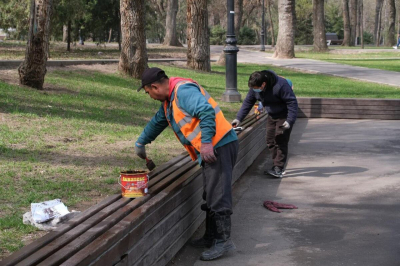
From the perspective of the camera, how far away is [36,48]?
43.0ft

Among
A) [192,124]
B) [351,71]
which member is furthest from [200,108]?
[351,71]

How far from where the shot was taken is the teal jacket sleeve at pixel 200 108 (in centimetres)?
509

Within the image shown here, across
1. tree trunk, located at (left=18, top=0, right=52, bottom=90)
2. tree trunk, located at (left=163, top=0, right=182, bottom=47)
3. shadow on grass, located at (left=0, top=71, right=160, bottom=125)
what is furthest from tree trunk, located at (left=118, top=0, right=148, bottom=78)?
tree trunk, located at (left=163, top=0, right=182, bottom=47)

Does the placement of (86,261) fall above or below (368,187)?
above

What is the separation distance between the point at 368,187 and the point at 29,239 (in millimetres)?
5036

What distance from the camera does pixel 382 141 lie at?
12117 mm

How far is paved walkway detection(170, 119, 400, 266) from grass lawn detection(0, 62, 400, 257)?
4.54 ft

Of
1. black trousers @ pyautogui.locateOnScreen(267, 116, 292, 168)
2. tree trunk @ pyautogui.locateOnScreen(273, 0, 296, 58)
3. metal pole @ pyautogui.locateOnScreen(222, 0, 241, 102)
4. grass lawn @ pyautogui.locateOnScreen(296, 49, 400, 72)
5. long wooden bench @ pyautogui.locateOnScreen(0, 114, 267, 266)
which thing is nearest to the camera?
long wooden bench @ pyautogui.locateOnScreen(0, 114, 267, 266)

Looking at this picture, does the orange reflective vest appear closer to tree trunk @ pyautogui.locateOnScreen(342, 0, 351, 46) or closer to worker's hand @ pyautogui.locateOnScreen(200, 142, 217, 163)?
worker's hand @ pyautogui.locateOnScreen(200, 142, 217, 163)

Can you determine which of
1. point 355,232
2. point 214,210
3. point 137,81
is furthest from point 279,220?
point 137,81

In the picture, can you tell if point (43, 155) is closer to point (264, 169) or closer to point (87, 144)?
point (87, 144)

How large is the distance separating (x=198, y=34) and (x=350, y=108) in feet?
32.3

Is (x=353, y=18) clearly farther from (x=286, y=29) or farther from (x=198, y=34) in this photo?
(x=198, y=34)

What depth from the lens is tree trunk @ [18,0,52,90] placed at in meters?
13.0
